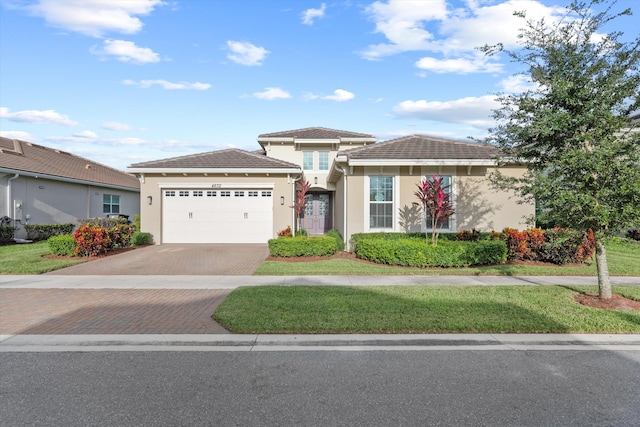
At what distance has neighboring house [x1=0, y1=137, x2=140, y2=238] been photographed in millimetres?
17156

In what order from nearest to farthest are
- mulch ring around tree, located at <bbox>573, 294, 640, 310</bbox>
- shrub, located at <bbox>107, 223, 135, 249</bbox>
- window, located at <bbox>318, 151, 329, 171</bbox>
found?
mulch ring around tree, located at <bbox>573, 294, 640, 310</bbox> → shrub, located at <bbox>107, 223, 135, 249</bbox> → window, located at <bbox>318, 151, 329, 171</bbox>

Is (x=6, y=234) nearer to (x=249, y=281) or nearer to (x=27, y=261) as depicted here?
(x=27, y=261)

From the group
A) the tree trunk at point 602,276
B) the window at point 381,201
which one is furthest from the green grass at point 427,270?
the tree trunk at point 602,276

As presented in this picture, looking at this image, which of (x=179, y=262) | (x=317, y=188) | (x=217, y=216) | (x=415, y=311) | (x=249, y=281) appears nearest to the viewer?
(x=415, y=311)

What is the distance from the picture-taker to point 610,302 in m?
6.85

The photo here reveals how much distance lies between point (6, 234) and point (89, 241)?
6.52 meters

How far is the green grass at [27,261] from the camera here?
10.1 m

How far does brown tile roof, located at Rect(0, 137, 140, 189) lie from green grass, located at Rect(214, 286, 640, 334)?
1644 centimetres

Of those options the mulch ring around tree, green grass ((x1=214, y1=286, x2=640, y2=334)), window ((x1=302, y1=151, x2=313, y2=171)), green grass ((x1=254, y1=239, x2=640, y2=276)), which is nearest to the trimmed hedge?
green grass ((x1=254, y1=239, x2=640, y2=276))

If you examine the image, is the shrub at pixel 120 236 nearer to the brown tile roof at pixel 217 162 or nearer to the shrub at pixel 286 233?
the brown tile roof at pixel 217 162

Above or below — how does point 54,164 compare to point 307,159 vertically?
below

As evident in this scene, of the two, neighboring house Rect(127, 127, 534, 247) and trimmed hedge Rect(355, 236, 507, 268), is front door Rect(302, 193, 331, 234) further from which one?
trimmed hedge Rect(355, 236, 507, 268)

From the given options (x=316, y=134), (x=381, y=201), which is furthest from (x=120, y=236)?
(x=316, y=134)

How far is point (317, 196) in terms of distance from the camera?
76.2ft
